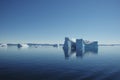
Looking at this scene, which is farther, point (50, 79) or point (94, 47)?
point (94, 47)

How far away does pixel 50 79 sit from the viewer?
588 inches

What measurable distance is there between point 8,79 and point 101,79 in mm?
8869

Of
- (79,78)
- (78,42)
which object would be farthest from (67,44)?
(79,78)

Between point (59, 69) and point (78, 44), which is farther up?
point (78, 44)

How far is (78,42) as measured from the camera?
79.9 meters

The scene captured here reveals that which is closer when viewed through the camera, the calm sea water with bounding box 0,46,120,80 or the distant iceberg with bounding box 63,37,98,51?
the calm sea water with bounding box 0,46,120,80

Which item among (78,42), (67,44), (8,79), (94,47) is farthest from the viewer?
(94,47)

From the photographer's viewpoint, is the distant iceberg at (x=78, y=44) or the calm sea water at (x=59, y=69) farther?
the distant iceberg at (x=78, y=44)

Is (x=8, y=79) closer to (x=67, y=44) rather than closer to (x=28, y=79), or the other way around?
(x=28, y=79)

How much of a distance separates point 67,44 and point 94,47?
57.3ft

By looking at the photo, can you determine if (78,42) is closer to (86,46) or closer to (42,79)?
(86,46)

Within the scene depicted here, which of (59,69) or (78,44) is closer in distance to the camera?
(59,69)

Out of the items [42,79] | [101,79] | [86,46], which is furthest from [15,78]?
[86,46]

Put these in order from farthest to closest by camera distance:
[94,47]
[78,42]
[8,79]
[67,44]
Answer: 1. [94,47]
2. [67,44]
3. [78,42]
4. [8,79]
